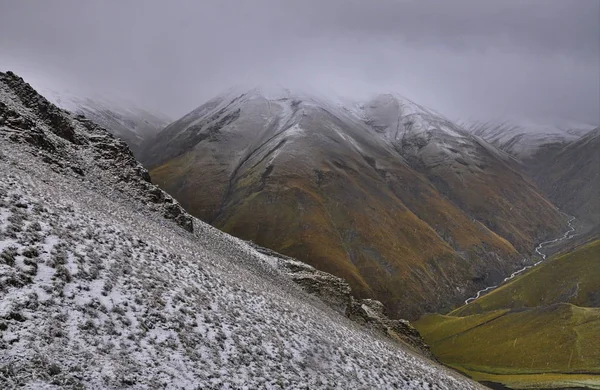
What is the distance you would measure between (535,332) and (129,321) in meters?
91.8

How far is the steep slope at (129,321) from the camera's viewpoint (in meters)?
11.2

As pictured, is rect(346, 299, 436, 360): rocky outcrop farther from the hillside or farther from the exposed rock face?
the hillside

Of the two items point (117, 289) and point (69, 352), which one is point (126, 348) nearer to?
point (69, 352)

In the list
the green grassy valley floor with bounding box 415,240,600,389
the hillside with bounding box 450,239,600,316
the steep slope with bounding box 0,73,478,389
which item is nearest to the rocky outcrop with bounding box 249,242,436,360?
the steep slope with bounding box 0,73,478,389

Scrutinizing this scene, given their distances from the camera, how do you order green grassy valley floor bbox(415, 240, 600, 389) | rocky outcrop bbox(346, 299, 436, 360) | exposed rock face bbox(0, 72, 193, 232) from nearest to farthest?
exposed rock face bbox(0, 72, 193, 232)
rocky outcrop bbox(346, 299, 436, 360)
green grassy valley floor bbox(415, 240, 600, 389)

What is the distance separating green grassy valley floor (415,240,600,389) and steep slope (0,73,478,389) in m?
51.7

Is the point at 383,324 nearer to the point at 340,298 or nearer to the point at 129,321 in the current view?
the point at 340,298

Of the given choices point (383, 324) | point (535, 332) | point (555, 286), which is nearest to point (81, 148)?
point (383, 324)

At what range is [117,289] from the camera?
14820 mm

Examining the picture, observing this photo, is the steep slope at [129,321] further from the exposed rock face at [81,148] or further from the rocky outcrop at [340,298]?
the rocky outcrop at [340,298]

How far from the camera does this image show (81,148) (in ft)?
134

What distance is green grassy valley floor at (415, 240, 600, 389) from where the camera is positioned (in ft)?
209

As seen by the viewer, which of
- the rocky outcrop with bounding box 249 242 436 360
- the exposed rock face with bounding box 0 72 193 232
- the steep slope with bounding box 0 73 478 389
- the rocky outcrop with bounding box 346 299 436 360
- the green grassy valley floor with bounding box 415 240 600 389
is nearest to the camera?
the steep slope with bounding box 0 73 478 389

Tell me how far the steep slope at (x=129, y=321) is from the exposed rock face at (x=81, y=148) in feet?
26.5
